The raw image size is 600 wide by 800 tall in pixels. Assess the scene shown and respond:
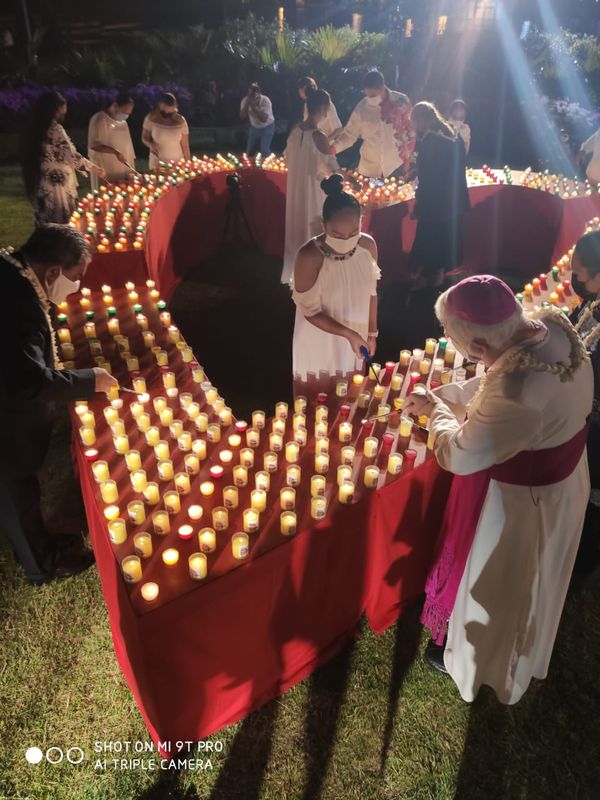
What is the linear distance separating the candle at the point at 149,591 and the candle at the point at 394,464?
1.13 m

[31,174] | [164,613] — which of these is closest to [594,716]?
[164,613]

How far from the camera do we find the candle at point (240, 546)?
7.03 feet

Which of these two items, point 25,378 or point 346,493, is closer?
point 346,493

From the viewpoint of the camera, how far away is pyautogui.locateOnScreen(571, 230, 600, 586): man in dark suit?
2.71 meters

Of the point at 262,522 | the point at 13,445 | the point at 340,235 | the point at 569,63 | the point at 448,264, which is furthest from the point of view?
the point at 569,63

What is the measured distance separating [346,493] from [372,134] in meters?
6.23

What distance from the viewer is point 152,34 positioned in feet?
58.7

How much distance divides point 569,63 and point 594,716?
60.9ft

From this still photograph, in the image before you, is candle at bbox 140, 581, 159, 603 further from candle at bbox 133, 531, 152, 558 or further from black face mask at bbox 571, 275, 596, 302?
black face mask at bbox 571, 275, 596, 302

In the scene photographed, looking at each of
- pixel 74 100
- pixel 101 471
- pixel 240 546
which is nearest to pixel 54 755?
pixel 101 471

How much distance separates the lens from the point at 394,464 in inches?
99.4

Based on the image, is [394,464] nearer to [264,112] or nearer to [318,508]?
[318,508]

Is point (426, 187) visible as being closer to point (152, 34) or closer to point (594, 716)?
point (594, 716)

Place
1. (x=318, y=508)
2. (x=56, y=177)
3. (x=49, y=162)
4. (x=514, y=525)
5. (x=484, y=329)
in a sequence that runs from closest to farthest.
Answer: (x=484, y=329) < (x=514, y=525) < (x=318, y=508) < (x=49, y=162) < (x=56, y=177)
